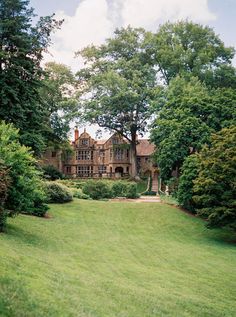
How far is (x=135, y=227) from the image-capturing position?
23.7 metres

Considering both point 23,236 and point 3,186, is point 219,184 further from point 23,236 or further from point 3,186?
point 3,186

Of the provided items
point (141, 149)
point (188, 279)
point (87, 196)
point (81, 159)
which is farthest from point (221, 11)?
point (81, 159)

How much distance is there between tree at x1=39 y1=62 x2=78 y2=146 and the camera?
4741 centimetres

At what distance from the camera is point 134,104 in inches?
1870

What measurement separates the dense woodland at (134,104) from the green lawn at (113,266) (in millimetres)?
1796

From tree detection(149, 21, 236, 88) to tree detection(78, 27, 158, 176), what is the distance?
2113 mm

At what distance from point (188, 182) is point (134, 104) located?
73.1 ft

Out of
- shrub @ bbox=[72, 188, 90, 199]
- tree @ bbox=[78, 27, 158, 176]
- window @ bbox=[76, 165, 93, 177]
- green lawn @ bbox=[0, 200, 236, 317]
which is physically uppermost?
tree @ bbox=[78, 27, 158, 176]

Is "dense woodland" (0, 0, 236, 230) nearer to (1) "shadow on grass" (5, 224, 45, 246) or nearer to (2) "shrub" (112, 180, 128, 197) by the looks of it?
(1) "shadow on grass" (5, 224, 45, 246)

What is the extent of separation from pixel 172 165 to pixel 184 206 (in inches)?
186

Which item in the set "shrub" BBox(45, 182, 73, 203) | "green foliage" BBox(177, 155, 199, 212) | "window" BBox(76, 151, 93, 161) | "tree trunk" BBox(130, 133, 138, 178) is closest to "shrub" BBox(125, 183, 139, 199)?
"green foliage" BBox(177, 155, 199, 212)

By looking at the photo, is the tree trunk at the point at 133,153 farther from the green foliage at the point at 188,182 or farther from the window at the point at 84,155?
the green foliage at the point at 188,182

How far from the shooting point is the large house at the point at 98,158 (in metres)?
60.5

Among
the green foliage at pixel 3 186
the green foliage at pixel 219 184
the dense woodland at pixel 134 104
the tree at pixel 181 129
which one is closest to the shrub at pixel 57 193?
the dense woodland at pixel 134 104
